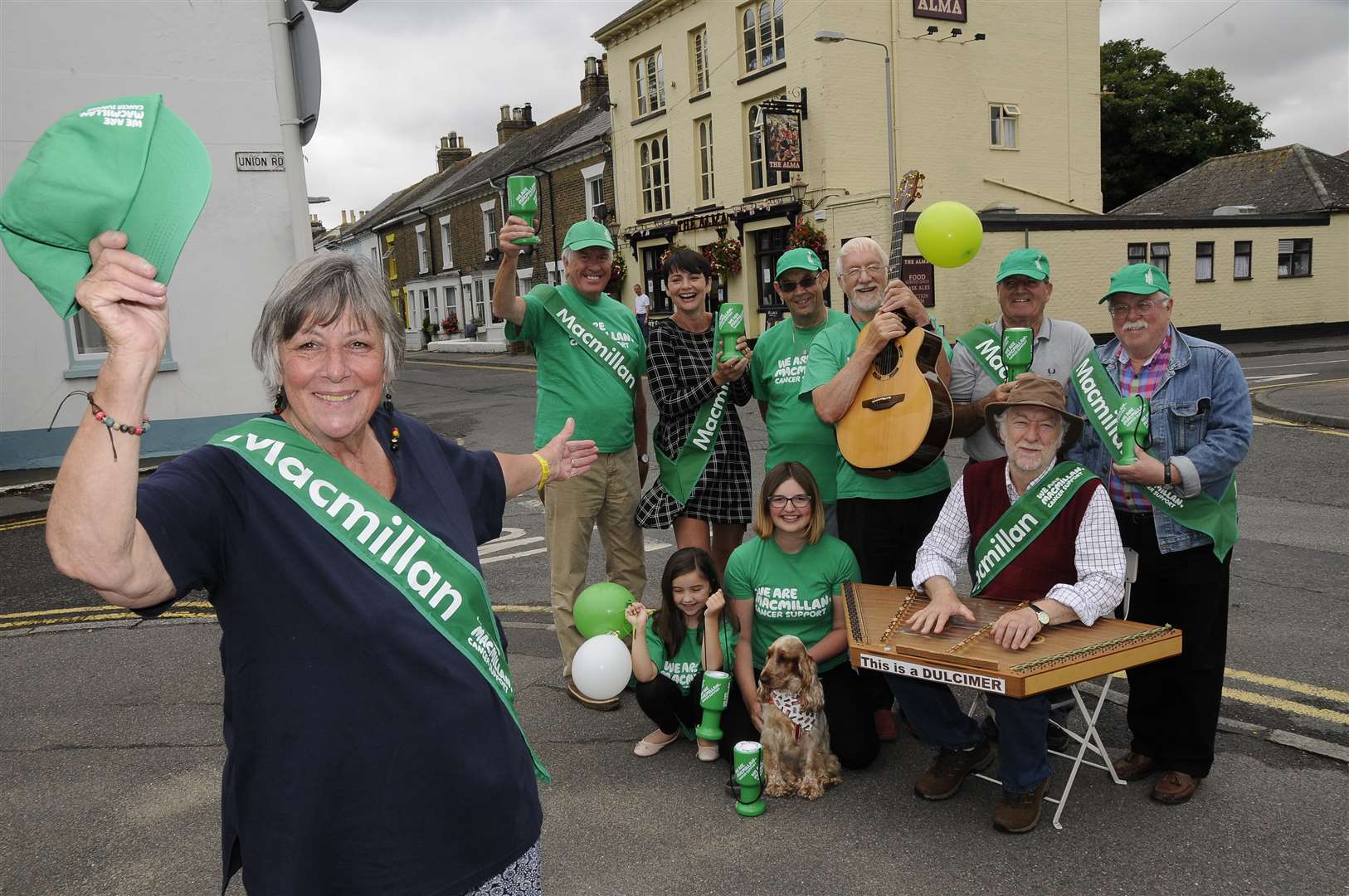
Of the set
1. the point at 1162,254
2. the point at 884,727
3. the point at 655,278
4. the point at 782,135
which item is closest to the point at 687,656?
the point at 884,727

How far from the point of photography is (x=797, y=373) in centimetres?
469

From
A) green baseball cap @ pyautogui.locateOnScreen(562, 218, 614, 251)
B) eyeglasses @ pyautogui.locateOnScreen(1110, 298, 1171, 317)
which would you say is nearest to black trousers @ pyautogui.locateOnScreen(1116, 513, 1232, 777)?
eyeglasses @ pyautogui.locateOnScreen(1110, 298, 1171, 317)

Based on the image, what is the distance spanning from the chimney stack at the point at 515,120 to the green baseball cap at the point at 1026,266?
42.5 m

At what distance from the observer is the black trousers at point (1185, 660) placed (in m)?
3.63

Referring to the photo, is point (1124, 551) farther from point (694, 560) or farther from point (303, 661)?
point (303, 661)

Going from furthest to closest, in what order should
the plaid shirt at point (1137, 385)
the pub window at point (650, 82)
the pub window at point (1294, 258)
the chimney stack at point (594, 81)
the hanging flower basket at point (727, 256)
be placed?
the chimney stack at point (594, 81) < the pub window at point (650, 82) < the pub window at point (1294, 258) < the hanging flower basket at point (727, 256) < the plaid shirt at point (1137, 385)

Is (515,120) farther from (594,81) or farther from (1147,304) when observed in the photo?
(1147,304)

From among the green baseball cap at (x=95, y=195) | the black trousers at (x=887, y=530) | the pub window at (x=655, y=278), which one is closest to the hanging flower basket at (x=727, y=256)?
the pub window at (x=655, y=278)

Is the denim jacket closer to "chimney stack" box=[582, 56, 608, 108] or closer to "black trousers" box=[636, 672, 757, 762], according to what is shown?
"black trousers" box=[636, 672, 757, 762]

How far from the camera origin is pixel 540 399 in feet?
16.5

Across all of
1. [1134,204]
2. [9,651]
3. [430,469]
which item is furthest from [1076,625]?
[1134,204]

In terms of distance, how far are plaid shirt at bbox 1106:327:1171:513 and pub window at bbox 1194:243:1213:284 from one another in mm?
25424

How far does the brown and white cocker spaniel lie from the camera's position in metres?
3.78

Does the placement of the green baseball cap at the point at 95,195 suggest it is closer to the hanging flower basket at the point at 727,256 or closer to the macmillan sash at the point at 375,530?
the macmillan sash at the point at 375,530
